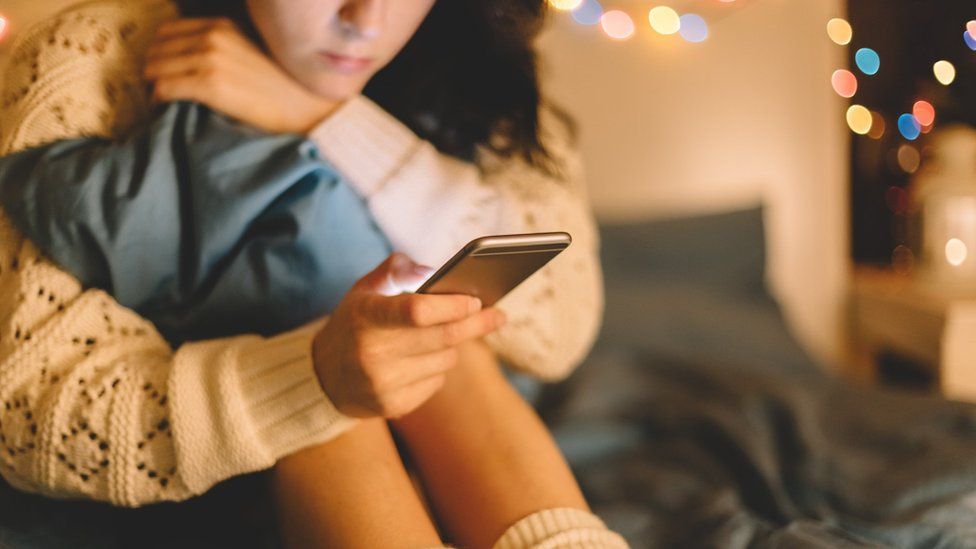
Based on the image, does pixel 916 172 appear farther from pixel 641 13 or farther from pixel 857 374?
pixel 641 13

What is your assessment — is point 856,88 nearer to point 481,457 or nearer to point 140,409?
point 481,457

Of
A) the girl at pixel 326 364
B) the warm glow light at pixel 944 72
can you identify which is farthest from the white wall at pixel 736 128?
the girl at pixel 326 364

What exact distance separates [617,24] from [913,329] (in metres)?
0.92

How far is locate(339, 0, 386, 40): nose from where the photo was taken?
584 mm

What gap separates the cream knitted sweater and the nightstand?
1002 mm

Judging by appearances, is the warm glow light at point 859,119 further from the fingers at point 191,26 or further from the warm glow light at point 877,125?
the fingers at point 191,26

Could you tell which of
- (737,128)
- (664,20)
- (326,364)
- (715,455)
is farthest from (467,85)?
(737,128)

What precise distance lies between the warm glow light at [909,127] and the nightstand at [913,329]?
1.12ft

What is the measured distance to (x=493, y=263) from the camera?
406 mm

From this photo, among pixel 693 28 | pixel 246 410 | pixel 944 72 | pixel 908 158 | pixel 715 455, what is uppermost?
pixel 693 28

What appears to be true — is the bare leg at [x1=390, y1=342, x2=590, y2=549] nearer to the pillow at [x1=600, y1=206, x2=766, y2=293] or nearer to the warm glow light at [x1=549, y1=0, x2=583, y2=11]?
the pillow at [x1=600, y1=206, x2=766, y2=293]

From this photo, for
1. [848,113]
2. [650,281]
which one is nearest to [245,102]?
[650,281]

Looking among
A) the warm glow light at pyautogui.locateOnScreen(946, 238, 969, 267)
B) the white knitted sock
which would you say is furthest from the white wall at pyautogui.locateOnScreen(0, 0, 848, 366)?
the white knitted sock

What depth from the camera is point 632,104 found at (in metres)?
1.65
